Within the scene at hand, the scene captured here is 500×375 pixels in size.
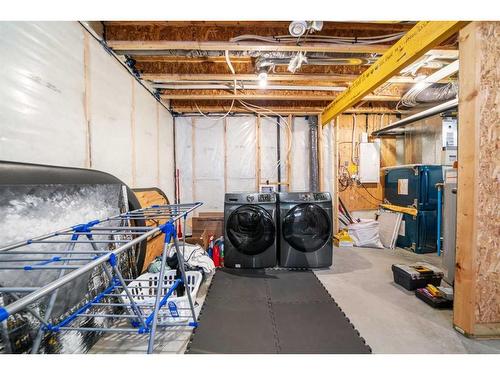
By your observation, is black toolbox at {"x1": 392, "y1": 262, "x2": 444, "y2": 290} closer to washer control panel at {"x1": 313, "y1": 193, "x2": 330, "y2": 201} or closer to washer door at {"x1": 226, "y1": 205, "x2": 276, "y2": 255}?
washer control panel at {"x1": 313, "y1": 193, "x2": 330, "y2": 201}

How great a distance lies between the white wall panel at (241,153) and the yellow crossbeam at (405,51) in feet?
6.29

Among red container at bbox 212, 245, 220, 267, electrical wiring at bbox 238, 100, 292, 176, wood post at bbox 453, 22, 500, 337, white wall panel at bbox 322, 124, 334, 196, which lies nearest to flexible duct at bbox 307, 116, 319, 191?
white wall panel at bbox 322, 124, 334, 196

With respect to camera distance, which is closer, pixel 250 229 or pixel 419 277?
pixel 419 277

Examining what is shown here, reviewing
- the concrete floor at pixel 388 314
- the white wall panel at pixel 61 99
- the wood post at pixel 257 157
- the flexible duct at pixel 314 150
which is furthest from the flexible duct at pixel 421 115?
the white wall panel at pixel 61 99

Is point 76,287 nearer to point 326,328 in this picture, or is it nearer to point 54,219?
point 54,219

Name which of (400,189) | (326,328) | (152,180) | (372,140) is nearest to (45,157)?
(152,180)

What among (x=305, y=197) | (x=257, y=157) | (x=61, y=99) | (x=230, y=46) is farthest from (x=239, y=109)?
(x=61, y=99)

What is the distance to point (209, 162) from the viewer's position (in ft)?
13.6

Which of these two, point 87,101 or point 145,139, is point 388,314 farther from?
point 145,139

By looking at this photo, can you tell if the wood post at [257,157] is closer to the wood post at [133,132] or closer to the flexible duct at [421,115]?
the wood post at [133,132]

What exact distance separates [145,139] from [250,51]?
71.1 inches

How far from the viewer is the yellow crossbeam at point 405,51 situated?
1543mm

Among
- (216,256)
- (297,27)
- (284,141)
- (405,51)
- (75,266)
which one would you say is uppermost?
(297,27)

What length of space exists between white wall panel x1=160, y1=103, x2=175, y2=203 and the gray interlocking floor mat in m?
2.03
